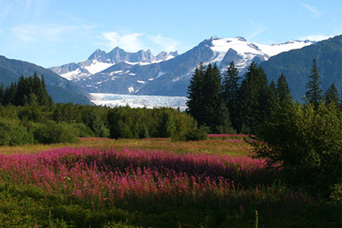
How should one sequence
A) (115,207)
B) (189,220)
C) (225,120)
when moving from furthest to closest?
(225,120), (115,207), (189,220)

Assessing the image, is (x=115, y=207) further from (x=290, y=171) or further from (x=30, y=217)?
(x=290, y=171)

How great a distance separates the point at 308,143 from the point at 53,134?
2229 centimetres

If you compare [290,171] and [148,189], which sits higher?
[290,171]

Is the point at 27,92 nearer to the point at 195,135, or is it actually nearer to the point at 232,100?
the point at 232,100

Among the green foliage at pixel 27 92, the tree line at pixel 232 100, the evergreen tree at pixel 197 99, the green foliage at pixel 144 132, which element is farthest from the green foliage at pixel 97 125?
the green foliage at pixel 27 92

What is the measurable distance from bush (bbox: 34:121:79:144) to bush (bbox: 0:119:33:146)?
869mm

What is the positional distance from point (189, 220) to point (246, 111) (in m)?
55.7

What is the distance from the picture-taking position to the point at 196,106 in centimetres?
6384

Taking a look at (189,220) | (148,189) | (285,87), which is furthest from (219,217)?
(285,87)

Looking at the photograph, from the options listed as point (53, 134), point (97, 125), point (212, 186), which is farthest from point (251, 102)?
point (212, 186)

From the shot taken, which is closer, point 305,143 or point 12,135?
point 305,143

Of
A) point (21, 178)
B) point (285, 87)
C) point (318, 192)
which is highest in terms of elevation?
point (285, 87)

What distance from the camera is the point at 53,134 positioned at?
2602 centimetres

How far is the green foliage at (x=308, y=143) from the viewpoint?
7.80 m
